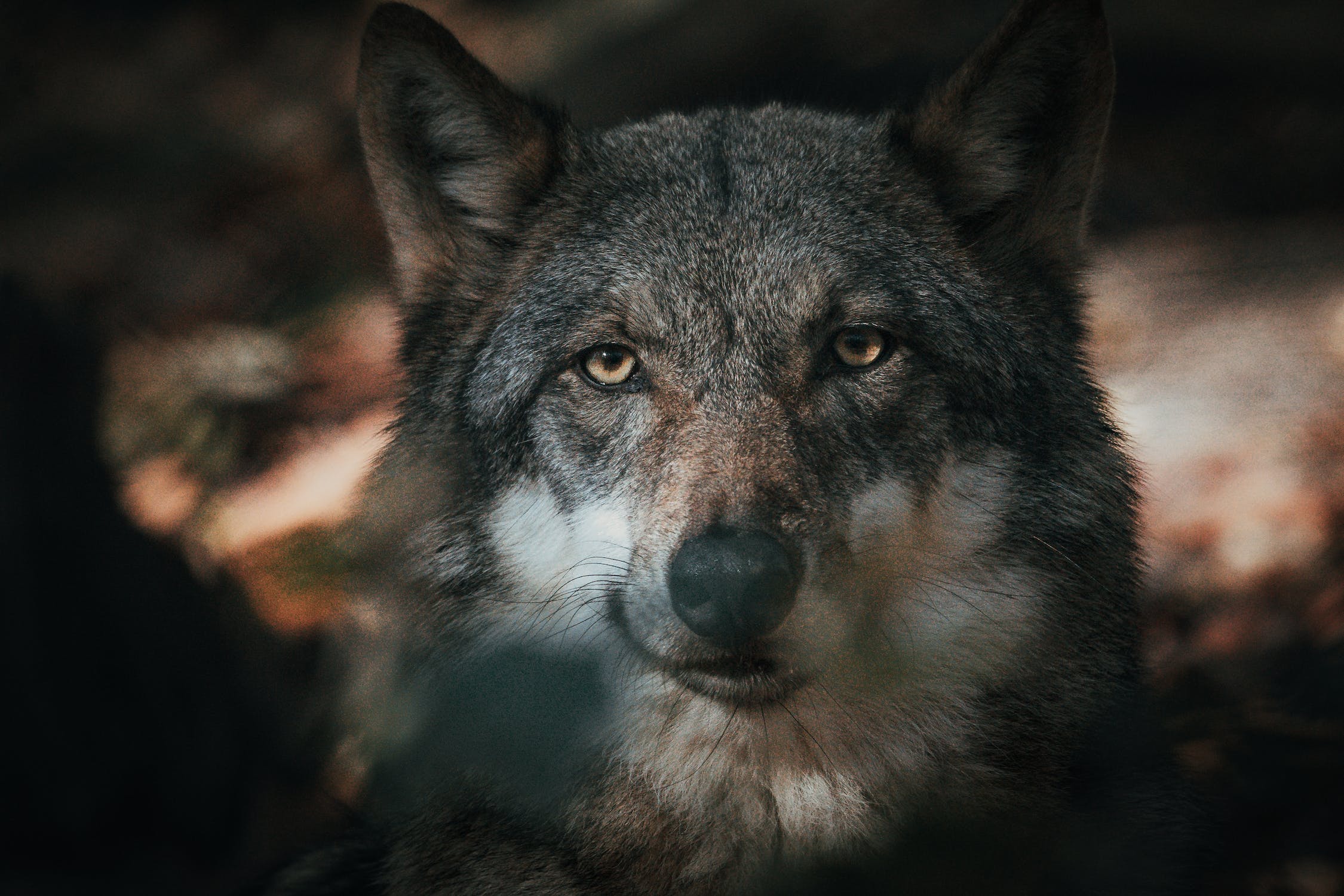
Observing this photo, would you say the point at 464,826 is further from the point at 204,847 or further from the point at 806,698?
the point at 204,847

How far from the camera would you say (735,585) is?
7.28 ft

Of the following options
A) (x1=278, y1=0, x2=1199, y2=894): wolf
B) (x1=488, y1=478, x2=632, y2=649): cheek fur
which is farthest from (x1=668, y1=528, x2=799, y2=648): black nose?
(x1=488, y1=478, x2=632, y2=649): cheek fur

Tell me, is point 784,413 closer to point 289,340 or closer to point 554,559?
point 554,559

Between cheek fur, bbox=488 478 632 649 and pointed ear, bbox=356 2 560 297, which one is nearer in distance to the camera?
cheek fur, bbox=488 478 632 649

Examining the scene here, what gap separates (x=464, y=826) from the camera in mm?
2809

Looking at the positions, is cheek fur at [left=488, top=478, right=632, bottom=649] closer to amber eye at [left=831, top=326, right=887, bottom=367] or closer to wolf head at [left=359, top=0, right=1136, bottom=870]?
wolf head at [left=359, top=0, right=1136, bottom=870]

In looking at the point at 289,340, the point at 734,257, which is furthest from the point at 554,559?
the point at 289,340

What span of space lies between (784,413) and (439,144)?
4.85 ft

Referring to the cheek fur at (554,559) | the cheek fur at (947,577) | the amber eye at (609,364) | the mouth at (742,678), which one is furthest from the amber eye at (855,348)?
the mouth at (742,678)

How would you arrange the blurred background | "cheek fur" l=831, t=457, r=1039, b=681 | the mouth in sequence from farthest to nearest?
the blurred background
"cheek fur" l=831, t=457, r=1039, b=681
the mouth

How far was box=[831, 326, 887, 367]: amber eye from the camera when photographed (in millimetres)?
2828

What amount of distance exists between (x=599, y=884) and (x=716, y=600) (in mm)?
942

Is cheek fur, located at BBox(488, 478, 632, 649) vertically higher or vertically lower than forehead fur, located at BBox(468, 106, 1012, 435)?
lower

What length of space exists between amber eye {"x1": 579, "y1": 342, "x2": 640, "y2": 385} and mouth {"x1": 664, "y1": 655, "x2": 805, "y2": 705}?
88 cm
